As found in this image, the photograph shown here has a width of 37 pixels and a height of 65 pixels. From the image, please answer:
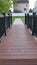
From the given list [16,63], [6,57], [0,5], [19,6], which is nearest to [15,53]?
[6,57]

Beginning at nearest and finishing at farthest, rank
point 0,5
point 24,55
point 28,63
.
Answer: point 28,63 < point 24,55 < point 0,5

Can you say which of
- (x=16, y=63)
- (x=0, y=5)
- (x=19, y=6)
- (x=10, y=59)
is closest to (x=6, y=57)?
(x=10, y=59)

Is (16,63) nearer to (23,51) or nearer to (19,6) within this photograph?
(23,51)

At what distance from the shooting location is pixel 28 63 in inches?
221

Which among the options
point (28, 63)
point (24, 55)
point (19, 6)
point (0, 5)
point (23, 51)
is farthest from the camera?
point (19, 6)

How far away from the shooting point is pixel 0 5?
71.8 feet

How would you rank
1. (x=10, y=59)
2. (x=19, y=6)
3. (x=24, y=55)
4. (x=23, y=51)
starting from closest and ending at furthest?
(x=10, y=59) → (x=24, y=55) → (x=23, y=51) → (x=19, y=6)

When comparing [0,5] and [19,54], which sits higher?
[19,54]

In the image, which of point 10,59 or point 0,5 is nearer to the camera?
point 10,59

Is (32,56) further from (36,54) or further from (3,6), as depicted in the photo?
(3,6)

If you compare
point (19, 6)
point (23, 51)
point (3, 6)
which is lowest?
point (19, 6)

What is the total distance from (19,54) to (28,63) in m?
1.03

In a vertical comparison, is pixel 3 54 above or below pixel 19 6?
above

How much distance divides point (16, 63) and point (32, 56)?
2.64 feet
